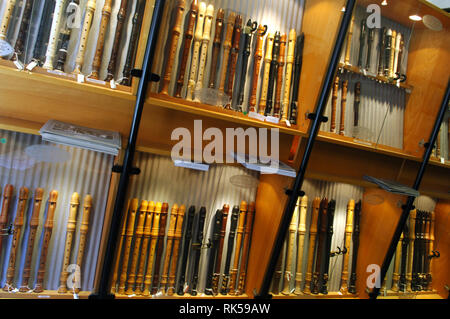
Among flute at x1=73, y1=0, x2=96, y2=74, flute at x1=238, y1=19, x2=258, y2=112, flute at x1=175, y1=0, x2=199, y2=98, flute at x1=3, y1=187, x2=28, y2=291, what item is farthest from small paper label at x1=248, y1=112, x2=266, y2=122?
flute at x1=3, y1=187, x2=28, y2=291

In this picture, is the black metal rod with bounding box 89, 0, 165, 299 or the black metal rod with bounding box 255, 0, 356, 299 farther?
the black metal rod with bounding box 255, 0, 356, 299

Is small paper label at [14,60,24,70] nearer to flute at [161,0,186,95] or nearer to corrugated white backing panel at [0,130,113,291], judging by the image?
corrugated white backing panel at [0,130,113,291]

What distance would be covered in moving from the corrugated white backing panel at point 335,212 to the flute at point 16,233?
1.83 meters

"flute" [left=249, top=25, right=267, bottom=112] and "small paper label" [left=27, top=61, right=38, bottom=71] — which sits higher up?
"flute" [left=249, top=25, right=267, bottom=112]

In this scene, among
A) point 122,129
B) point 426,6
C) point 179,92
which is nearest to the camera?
point 122,129

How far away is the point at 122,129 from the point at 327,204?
176 cm

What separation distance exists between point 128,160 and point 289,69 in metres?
1.37

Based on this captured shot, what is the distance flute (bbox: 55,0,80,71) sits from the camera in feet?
6.61

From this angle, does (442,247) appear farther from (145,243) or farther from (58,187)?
(58,187)

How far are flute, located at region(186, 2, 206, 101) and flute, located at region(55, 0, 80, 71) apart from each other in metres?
0.74

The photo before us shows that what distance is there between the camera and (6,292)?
6.38 feet
